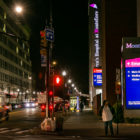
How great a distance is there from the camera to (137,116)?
75.6 feet

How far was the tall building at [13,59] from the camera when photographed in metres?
88.5

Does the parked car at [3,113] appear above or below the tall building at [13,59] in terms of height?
below

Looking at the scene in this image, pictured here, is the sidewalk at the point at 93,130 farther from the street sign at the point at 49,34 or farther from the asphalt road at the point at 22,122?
the street sign at the point at 49,34

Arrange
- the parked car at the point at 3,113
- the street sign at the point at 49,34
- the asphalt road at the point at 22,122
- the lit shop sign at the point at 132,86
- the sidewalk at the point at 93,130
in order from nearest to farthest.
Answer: the sidewalk at the point at 93,130, the street sign at the point at 49,34, the lit shop sign at the point at 132,86, the asphalt road at the point at 22,122, the parked car at the point at 3,113

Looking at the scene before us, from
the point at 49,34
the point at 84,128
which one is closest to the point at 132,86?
the point at 84,128

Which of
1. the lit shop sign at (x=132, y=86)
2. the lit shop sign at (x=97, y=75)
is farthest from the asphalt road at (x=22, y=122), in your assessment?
the lit shop sign at (x=97, y=75)

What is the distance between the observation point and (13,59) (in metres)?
103

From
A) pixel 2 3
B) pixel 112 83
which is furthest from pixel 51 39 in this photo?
pixel 2 3

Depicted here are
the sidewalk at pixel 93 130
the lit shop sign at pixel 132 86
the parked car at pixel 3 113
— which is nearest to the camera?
the sidewalk at pixel 93 130

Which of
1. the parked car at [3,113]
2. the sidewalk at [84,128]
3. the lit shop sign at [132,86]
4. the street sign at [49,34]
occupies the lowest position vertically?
the sidewalk at [84,128]

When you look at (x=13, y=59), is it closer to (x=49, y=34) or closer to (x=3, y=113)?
(x=3, y=113)

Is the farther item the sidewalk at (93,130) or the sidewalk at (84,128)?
the sidewalk at (84,128)

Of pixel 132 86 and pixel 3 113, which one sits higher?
pixel 132 86

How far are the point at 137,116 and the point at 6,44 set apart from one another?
73.8 metres
